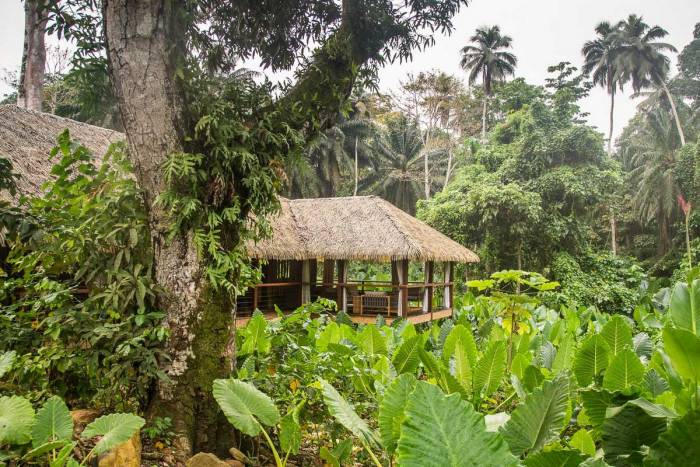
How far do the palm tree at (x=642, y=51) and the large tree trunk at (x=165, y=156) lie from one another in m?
29.1

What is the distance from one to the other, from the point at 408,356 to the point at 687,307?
1.54m

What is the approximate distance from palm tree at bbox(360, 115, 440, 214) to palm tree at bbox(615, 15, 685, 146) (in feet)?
37.4

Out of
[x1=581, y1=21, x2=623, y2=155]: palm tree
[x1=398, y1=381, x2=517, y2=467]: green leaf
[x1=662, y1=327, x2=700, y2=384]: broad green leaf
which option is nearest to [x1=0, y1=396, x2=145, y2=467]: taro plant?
[x1=398, y1=381, x2=517, y2=467]: green leaf

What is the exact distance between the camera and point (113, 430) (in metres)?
1.71

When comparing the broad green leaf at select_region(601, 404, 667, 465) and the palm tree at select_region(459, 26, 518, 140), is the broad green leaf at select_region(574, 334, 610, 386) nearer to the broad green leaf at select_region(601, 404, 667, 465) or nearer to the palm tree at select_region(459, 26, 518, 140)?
the broad green leaf at select_region(601, 404, 667, 465)

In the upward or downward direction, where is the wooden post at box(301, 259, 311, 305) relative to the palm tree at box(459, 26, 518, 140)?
downward

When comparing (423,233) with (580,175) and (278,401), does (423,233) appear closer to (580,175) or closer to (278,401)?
(580,175)

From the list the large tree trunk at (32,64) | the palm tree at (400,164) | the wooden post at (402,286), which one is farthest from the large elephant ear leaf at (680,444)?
the palm tree at (400,164)

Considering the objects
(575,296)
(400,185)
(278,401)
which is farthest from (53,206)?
(400,185)

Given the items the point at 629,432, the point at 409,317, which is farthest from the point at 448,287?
the point at 629,432

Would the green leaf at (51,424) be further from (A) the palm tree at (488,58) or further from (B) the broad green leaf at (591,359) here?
(A) the palm tree at (488,58)

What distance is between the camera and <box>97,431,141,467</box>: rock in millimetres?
1902

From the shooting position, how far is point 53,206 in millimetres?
2691

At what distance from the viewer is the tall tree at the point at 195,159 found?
242 centimetres
